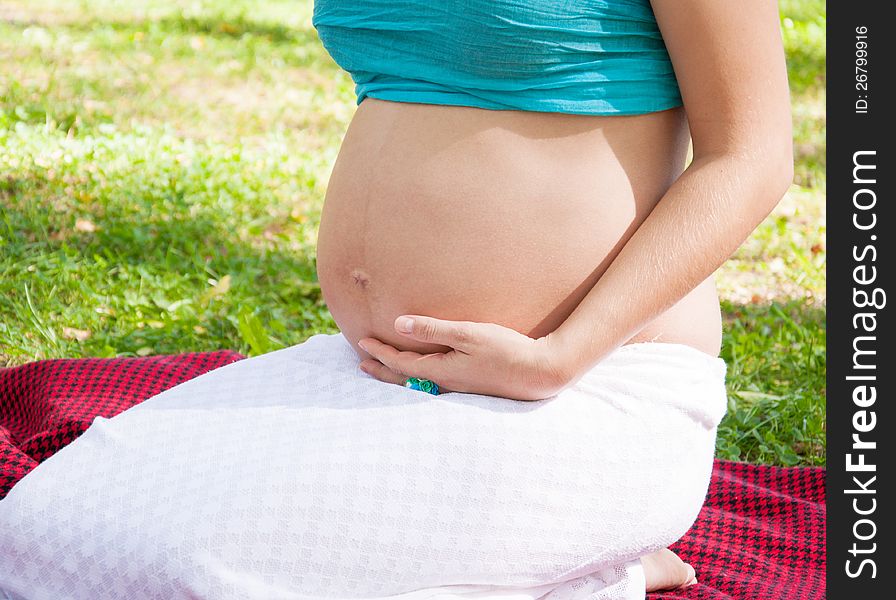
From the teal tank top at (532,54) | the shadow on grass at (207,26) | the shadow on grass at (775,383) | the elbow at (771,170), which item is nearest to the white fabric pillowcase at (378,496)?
the elbow at (771,170)

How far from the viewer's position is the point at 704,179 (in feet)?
5.23

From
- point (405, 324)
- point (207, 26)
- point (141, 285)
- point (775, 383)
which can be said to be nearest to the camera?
point (405, 324)

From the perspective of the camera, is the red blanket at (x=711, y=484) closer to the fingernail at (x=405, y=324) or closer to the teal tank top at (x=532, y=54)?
the fingernail at (x=405, y=324)

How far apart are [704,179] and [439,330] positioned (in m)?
0.46

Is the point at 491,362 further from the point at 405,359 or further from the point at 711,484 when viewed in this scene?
the point at 711,484

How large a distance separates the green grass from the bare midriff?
62.8 inches

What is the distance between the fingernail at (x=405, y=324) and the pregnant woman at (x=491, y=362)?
2 cm

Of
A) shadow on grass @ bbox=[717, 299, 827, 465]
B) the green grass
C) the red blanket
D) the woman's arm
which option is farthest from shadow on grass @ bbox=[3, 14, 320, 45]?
the woman's arm

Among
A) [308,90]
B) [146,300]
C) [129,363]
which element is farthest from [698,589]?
[308,90]

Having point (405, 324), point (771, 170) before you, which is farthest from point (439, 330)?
point (771, 170)

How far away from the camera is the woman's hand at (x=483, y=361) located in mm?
1563

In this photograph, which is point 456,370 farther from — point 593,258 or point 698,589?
point 698,589

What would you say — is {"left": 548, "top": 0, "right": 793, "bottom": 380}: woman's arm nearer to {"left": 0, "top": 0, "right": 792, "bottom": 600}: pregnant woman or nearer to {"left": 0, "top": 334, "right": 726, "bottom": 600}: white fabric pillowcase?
{"left": 0, "top": 0, "right": 792, "bottom": 600}: pregnant woman

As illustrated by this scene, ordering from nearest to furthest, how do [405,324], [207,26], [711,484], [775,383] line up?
1. [405,324]
2. [711,484]
3. [775,383]
4. [207,26]
